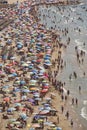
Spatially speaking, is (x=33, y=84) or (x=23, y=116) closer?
(x=23, y=116)

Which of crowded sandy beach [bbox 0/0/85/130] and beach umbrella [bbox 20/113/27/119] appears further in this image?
crowded sandy beach [bbox 0/0/85/130]

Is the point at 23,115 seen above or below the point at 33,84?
below

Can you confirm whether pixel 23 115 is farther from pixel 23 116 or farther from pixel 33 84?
pixel 33 84

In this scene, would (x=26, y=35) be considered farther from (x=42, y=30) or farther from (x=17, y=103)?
(x=17, y=103)

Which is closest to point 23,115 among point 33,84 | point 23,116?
point 23,116

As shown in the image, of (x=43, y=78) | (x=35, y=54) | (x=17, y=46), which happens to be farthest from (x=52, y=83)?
(x=17, y=46)

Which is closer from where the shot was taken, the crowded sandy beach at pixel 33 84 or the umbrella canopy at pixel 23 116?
the umbrella canopy at pixel 23 116

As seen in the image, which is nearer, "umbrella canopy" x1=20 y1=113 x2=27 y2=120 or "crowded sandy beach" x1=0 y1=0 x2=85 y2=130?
"umbrella canopy" x1=20 y1=113 x2=27 y2=120

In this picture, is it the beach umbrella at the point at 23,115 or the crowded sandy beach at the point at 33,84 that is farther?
the crowded sandy beach at the point at 33,84
